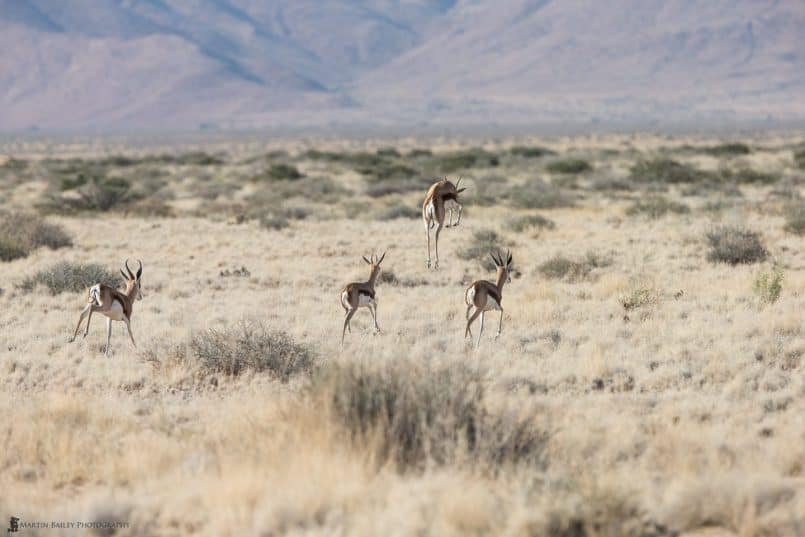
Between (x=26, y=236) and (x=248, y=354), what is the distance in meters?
12.8

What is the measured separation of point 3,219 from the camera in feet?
74.5

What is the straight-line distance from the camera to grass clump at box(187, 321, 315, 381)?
10.3 meters

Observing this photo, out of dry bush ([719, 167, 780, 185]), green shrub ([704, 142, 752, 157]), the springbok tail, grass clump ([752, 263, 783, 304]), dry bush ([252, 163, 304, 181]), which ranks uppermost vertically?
green shrub ([704, 142, 752, 157])

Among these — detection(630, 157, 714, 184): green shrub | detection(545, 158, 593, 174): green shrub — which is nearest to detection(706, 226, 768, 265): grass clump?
detection(630, 157, 714, 184): green shrub

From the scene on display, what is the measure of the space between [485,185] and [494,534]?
1228 inches

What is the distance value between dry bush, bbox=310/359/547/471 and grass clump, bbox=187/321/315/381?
292 centimetres

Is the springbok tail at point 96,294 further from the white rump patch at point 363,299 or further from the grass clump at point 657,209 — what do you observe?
the grass clump at point 657,209

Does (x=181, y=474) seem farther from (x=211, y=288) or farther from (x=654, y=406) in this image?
(x=211, y=288)

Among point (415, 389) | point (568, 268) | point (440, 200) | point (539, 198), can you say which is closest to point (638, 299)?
point (440, 200)

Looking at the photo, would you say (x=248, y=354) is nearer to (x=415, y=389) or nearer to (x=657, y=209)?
(x=415, y=389)

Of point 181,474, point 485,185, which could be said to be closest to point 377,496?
point 181,474

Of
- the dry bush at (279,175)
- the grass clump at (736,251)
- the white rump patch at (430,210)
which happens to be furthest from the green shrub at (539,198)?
the white rump patch at (430,210)

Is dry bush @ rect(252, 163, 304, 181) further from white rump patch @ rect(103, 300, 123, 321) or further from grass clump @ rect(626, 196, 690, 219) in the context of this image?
white rump patch @ rect(103, 300, 123, 321)

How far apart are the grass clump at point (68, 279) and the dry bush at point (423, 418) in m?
9.80
